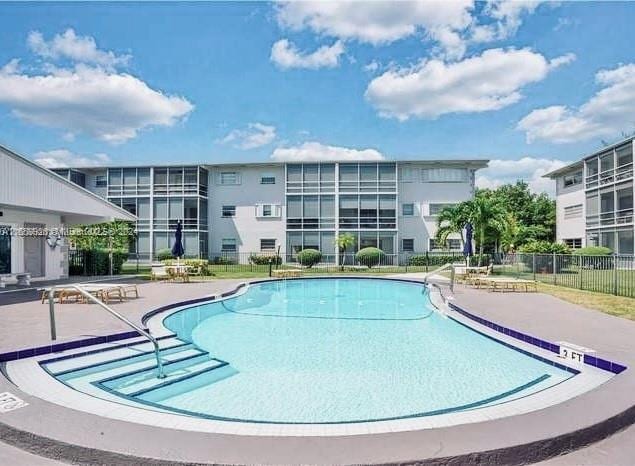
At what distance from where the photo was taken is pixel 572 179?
119 feet

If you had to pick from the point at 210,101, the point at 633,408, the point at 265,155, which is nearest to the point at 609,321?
the point at 633,408

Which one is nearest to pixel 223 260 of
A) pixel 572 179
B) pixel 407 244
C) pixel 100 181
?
pixel 100 181

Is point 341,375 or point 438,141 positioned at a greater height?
point 438,141

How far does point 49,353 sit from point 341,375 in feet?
15.1

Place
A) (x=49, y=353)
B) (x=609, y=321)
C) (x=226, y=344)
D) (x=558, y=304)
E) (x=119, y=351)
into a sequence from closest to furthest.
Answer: (x=49, y=353)
(x=119, y=351)
(x=226, y=344)
(x=609, y=321)
(x=558, y=304)

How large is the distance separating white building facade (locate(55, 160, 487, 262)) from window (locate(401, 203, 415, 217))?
0.08 metres

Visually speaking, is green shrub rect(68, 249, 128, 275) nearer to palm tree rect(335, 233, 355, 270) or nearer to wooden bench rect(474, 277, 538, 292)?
palm tree rect(335, 233, 355, 270)

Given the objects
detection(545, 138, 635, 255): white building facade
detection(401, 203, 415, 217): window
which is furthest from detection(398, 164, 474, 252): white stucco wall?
detection(545, 138, 635, 255): white building facade

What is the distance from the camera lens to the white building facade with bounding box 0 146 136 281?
47.3ft

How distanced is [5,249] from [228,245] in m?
18.8

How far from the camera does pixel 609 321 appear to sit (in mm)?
8828

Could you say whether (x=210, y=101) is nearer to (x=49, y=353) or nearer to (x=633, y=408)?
(x=49, y=353)

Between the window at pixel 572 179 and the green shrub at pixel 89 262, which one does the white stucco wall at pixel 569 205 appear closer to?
the window at pixel 572 179

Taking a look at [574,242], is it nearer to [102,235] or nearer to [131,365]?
[102,235]
